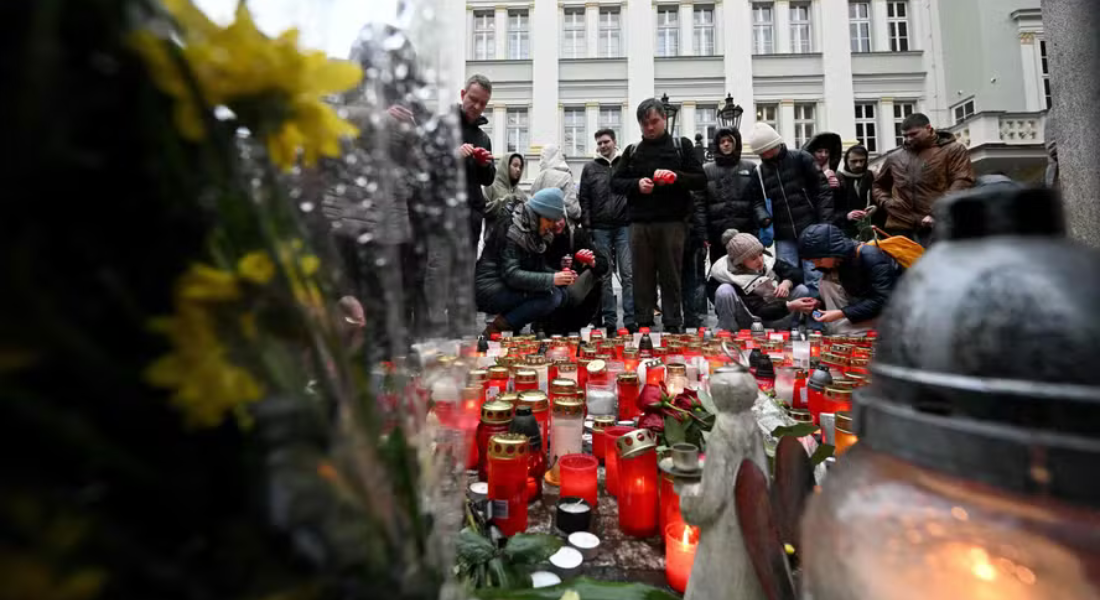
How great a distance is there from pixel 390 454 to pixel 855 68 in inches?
473

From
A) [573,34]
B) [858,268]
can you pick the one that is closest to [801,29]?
[573,34]

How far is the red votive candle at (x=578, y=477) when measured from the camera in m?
0.70

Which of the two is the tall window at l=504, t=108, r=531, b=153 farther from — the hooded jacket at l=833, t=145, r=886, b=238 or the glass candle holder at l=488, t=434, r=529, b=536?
the glass candle holder at l=488, t=434, r=529, b=536

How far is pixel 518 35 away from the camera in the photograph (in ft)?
35.0

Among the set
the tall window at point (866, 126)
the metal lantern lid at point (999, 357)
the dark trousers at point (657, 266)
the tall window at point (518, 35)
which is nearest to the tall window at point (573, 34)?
the tall window at point (518, 35)

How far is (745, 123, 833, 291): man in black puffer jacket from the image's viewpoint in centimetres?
321

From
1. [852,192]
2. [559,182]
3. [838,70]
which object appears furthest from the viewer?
[838,70]

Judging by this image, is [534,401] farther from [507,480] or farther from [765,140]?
[765,140]

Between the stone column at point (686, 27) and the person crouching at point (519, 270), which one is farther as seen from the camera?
the stone column at point (686, 27)

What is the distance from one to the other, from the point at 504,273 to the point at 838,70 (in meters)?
10.0

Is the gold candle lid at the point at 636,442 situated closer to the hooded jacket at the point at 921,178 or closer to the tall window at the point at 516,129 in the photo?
the hooded jacket at the point at 921,178

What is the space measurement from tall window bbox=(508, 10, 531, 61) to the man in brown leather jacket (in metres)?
8.91

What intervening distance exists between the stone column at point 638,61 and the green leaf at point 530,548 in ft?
33.3

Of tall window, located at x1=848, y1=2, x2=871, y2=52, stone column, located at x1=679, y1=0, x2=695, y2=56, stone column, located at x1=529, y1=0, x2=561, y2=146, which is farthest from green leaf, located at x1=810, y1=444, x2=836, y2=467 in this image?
tall window, located at x1=848, y1=2, x2=871, y2=52
